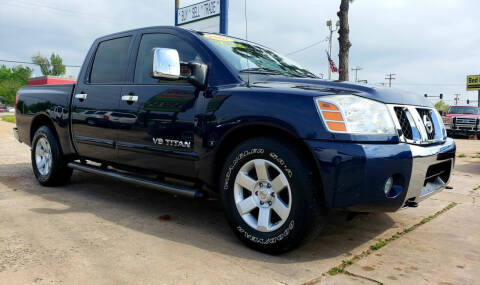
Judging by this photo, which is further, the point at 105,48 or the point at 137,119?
the point at 105,48

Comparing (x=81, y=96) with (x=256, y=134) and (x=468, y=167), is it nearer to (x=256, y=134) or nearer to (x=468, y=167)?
(x=256, y=134)

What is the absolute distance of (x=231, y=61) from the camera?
10.8 feet

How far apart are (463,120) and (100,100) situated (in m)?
18.4

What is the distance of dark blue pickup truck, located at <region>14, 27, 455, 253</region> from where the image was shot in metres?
2.46

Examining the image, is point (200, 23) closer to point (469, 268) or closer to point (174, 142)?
point (174, 142)

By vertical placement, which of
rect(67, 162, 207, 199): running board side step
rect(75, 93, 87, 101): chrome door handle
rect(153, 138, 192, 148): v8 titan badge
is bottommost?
rect(67, 162, 207, 199): running board side step

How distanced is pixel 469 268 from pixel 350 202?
0.91m

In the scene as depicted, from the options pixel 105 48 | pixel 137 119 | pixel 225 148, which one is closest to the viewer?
pixel 225 148

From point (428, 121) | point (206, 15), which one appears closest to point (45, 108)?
point (428, 121)

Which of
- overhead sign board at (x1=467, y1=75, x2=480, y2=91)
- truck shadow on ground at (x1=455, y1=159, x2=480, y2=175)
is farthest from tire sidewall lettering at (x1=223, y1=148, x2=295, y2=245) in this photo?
overhead sign board at (x1=467, y1=75, x2=480, y2=91)

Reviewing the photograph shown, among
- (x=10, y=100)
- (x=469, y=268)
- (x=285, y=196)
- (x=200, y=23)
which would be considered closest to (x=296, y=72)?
(x=285, y=196)

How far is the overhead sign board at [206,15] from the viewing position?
9.81 m

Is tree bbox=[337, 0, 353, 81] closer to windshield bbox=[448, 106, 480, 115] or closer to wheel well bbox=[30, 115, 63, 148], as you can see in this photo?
wheel well bbox=[30, 115, 63, 148]

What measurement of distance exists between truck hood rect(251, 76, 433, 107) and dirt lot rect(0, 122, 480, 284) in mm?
1065
